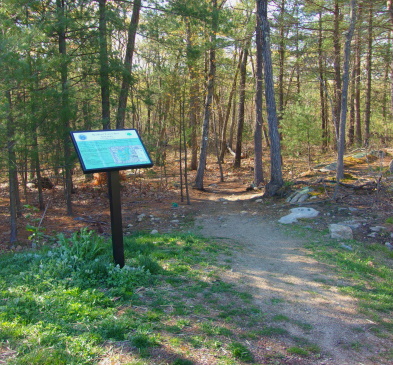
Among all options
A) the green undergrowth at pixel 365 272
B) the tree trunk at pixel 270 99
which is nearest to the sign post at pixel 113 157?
the green undergrowth at pixel 365 272

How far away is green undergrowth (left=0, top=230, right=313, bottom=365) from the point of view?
2838 millimetres

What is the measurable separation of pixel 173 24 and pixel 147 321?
411 inches

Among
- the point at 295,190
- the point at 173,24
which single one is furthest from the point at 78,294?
the point at 173,24

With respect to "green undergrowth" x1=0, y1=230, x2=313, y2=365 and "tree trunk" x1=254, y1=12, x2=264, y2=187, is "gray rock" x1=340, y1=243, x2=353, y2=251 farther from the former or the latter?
"tree trunk" x1=254, y1=12, x2=264, y2=187

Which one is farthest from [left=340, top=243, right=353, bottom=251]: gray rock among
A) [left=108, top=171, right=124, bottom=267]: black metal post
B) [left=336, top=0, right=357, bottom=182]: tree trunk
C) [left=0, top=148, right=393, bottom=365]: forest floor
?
[left=108, top=171, right=124, bottom=267]: black metal post

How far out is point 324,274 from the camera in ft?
18.6

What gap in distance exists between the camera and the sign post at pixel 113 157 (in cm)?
421

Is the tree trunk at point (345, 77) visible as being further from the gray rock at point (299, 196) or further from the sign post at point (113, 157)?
the sign post at point (113, 157)

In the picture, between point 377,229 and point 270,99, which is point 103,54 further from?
point 377,229

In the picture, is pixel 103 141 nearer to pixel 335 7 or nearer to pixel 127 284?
pixel 127 284

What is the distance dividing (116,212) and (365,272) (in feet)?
13.9

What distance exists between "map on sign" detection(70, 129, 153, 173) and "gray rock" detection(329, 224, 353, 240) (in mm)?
5078

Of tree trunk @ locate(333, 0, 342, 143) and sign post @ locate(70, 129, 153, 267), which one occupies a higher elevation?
tree trunk @ locate(333, 0, 342, 143)

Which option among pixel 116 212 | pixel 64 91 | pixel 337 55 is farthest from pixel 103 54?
pixel 337 55
